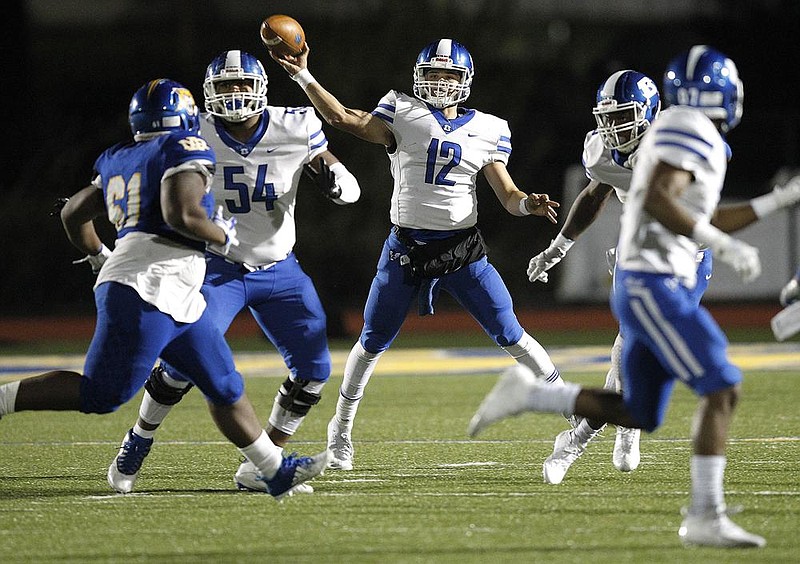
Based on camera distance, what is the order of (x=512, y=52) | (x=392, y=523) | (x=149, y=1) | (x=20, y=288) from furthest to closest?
(x=149, y=1) → (x=512, y=52) → (x=20, y=288) → (x=392, y=523)

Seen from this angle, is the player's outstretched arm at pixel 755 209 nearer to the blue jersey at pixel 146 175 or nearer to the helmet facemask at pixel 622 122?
the helmet facemask at pixel 622 122

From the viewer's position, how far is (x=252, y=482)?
189 inches

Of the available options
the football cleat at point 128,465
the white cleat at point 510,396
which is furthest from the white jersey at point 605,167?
the football cleat at point 128,465

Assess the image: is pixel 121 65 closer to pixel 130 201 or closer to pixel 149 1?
pixel 149 1

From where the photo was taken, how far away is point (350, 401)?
555cm

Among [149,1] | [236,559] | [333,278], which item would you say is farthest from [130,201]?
[149,1]

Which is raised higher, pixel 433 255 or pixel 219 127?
pixel 219 127

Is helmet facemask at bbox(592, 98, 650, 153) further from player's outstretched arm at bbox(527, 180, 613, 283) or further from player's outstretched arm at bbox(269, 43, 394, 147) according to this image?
player's outstretched arm at bbox(269, 43, 394, 147)

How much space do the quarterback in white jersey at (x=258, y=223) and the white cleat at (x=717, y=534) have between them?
167 centimetres

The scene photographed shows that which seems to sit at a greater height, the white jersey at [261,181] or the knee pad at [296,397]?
the white jersey at [261,181]

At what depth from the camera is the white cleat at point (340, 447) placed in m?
5.43

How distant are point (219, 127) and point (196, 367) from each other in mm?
A: 1140

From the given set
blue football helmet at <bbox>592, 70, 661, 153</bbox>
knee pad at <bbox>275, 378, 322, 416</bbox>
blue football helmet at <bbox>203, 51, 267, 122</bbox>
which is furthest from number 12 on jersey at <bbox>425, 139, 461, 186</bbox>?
knee pad at <bbox>275, 378, 322, 416</bbox>

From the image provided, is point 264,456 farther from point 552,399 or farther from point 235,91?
point 235,91
